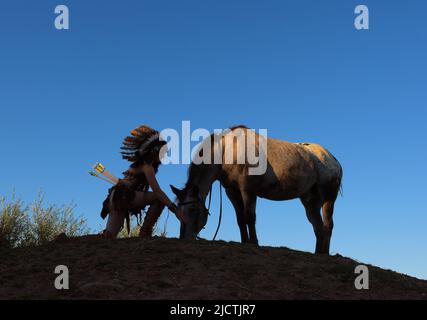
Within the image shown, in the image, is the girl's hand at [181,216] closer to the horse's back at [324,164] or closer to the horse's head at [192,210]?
the horse's head at [192,210]

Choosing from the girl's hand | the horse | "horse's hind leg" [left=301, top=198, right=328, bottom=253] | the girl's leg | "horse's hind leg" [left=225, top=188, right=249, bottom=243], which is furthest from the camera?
"horse's hind leg" [left=301, top=198, right=328, bottom=253]

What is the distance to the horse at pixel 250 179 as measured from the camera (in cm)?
997

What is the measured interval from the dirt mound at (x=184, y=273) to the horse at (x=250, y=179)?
1.32m

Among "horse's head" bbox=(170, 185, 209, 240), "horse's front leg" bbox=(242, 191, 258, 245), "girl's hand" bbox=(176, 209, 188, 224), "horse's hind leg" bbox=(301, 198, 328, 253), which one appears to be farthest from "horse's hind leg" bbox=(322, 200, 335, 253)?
"girl's hand" bbox=(176, 209, 188, 224)

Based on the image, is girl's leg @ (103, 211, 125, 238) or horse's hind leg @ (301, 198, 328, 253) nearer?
girl's leg @ (103, 211, 125, 238)

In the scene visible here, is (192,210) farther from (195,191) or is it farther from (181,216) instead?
(181,216)

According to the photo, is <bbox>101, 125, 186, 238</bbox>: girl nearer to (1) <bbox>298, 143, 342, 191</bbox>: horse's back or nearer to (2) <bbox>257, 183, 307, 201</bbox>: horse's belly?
(2) <bbox>257, 183, 307, 201</bbox>: horse's belly

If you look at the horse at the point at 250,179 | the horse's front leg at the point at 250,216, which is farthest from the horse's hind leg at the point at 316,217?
the horse's front leg at the point at 250,216

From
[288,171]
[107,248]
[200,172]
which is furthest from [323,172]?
[107,248]

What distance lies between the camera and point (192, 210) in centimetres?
992

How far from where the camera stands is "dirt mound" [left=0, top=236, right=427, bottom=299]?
646 centimetres

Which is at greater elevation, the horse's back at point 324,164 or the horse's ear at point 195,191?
the horse's back at point 324,164

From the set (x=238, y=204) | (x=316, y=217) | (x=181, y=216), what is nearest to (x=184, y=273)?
(x=181, y=216)

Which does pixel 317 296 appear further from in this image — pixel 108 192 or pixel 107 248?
pixel 108 192
